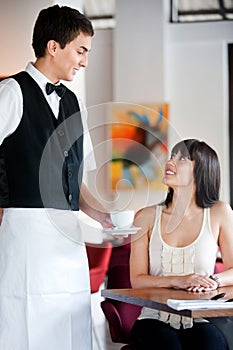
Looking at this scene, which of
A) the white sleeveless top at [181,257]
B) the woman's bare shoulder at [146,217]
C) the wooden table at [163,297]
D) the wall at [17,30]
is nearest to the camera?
the wooden table at [163,297]

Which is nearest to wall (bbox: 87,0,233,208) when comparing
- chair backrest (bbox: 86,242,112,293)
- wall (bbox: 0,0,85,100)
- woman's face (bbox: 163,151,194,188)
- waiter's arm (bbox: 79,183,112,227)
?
chair backrest (bbox: 86,242,112,293)

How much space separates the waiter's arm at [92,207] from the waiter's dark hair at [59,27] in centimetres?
50

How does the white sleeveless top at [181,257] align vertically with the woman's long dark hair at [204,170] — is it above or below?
below

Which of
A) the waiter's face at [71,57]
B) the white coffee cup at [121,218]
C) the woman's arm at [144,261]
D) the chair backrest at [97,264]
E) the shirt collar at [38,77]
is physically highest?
the waiter's face at [71,57]

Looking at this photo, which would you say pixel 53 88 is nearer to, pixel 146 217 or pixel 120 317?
pixel 146 217

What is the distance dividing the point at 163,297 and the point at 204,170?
73 centimetres

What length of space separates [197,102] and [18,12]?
3496 mm

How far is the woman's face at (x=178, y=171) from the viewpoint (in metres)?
2.92

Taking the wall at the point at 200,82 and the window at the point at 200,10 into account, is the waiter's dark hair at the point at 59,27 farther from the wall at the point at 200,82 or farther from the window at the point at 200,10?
the window at the point at 200,10

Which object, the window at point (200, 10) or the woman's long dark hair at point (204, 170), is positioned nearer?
the woman's long dark hair at point (204, 170)

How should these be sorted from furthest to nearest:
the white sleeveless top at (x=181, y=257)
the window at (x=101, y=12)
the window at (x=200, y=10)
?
→ the window at (x=101, y=12) < the window at (x=200, y=10) < the white sleeveless top at (x=181, y=257)

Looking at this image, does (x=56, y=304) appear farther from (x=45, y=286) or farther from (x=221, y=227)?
(x=221, y=227)

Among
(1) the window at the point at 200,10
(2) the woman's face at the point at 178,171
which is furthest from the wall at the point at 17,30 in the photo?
(1) the window at the point at 200,10

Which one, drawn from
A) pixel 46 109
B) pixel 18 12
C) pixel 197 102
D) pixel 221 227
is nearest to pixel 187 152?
pixel 221 227
